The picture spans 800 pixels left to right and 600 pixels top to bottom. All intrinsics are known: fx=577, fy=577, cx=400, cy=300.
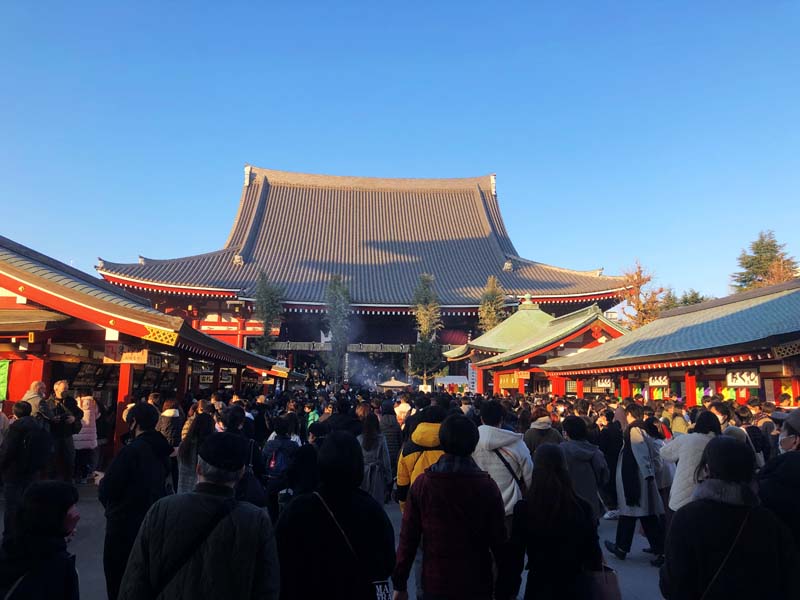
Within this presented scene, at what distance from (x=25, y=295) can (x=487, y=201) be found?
3537 centimetres

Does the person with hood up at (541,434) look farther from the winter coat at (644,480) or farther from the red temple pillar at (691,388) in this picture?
the red temple pillar at (691,388)

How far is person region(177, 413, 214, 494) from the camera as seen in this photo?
5137 mm

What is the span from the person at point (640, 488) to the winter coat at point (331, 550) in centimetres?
429

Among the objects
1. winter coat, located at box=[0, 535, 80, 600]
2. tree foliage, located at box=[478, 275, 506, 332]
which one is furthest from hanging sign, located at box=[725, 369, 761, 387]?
tree foliage, located at box=[478, 275, 506, 332]

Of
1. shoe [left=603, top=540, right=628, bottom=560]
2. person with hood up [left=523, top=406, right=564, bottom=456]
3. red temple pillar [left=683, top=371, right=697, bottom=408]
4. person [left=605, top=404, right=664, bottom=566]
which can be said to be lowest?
shoe [left=603, top=540, right=628, bottom=560]

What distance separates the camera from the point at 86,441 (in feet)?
31.6

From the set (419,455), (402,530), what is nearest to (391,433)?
(419,455)

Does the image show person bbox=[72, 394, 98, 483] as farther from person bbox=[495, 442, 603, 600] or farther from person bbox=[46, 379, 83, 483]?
person bbox=[495, 442, 603, 600]

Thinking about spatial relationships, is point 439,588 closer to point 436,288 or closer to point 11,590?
point 11,590

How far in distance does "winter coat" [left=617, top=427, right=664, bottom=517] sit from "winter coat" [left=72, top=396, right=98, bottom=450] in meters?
8.17

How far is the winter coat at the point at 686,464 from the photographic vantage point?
4.42 meters

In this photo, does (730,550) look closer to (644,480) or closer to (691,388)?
(644,480)

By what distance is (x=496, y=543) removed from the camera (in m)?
2.93

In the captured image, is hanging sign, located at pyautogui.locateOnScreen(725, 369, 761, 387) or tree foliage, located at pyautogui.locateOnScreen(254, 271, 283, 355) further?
tree foliage, located at pyautogui.locateOnScreen(254, 271, 283, 355)
